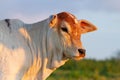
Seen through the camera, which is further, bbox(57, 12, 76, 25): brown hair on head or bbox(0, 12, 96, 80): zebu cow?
bbox(57, 12, 76, 25): brown hair on head

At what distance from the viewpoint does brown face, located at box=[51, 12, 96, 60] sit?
893cm

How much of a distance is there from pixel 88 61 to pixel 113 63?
1.62 metres

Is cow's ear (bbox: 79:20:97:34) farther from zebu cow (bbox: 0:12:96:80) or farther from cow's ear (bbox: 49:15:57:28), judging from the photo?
cow's ear (bbox: 49:15:57:28)

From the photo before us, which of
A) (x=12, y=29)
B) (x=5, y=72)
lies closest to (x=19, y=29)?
(x=12, y=29)

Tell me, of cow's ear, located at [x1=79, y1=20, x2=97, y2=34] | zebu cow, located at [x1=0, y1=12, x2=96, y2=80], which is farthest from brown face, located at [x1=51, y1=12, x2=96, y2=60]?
cow's ear, located at [x1=79, y1=20, x2=97, y2=34]

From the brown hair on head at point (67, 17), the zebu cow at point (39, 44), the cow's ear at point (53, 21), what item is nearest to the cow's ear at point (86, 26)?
the zebu cow at point (39, 44)

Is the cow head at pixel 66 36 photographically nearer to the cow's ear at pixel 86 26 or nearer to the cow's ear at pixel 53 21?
the cow's ear at pixel 53 21

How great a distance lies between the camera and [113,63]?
3769cm

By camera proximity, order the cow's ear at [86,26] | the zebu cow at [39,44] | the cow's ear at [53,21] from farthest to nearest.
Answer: the cow's ear at [86,26] → the cow's ear at [53,21] → the zebu cow at [39,44]

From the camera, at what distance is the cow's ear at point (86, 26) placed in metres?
9.47

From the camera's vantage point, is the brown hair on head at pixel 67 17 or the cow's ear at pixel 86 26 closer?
the brown hair on head at pixel 67 17

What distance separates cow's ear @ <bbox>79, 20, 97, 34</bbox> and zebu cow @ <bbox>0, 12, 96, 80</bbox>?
0.19 meters

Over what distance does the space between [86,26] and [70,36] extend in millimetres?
677

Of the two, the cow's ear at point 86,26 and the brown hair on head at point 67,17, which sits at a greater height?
the brown hair on head at point 67,17
